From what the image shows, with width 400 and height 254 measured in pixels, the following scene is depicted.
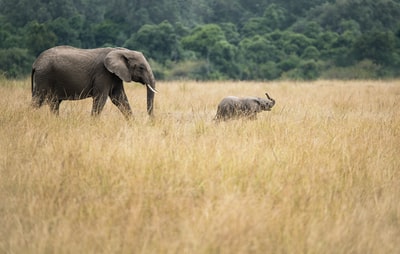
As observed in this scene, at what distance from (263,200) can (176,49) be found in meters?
30.9

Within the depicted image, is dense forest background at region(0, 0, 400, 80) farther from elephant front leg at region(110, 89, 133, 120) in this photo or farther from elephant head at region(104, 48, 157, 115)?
elephant head at region(104, 48, 157, 115)

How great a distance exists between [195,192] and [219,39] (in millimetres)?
30364

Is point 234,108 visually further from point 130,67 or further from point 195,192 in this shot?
point 195,192

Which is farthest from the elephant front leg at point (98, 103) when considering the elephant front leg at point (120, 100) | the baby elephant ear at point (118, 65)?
the baby elephant ear at point (118, 65)

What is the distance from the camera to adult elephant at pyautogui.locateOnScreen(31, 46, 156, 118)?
770 centimetres

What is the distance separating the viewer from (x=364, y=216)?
3.04 meters

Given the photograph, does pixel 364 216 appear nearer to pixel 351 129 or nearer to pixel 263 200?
pixel 263 200

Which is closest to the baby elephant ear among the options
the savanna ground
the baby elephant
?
the baby elephant

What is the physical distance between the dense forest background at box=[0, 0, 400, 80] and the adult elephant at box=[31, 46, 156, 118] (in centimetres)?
1998

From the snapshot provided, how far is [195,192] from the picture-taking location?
339cm

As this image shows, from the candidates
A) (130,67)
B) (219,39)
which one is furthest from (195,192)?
(219,39)

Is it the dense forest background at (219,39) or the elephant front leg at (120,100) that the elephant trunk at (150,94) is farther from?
the dense forest background at (219,39)

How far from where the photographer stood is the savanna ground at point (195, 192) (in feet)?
8.56

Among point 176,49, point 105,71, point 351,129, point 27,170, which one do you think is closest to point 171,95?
point 105,71
